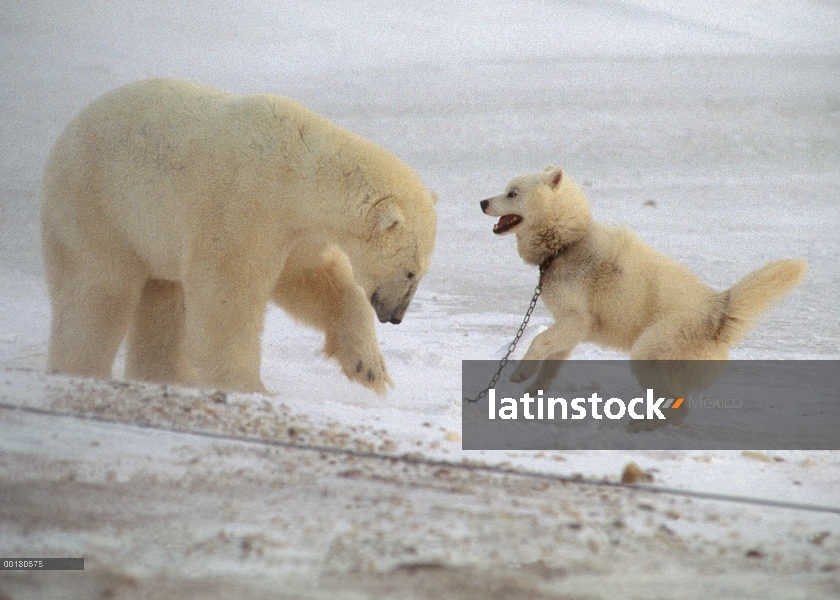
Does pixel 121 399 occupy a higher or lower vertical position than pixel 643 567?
higher

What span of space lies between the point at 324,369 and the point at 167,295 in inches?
35.0

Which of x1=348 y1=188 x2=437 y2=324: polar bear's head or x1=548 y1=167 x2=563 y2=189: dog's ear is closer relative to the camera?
x1=348 y1=188 x2=437 y2=324: polar bear's head

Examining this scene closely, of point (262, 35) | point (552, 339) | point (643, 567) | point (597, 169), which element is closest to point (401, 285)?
point (552, 339)

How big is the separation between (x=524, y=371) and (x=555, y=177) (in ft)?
3.04

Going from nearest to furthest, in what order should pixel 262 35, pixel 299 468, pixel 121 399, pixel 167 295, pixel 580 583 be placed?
1. pixel 580 583
2. pixel 299 468
3. pixel 121 399
4. pixel 167 295
5. pixel 262 35

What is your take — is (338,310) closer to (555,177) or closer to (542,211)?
(542,211)

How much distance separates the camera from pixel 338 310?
4328mm

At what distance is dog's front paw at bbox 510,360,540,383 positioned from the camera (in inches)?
173

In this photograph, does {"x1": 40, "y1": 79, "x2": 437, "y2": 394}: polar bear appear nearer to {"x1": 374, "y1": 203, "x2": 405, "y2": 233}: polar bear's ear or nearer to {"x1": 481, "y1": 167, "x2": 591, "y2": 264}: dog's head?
{"x1": 374, "y1": 203, "x2": 405, "y2": 233}: polar bear's ear

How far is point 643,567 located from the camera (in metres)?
2.20

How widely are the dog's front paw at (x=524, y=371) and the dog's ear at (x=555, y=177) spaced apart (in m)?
0.84

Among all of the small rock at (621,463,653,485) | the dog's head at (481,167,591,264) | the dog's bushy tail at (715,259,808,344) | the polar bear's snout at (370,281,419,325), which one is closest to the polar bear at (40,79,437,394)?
the polar bear's snout at (370,281,419,325)

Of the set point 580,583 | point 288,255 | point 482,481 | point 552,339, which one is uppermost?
point 288,255

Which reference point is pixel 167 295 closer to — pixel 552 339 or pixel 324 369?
pixel 324 369
